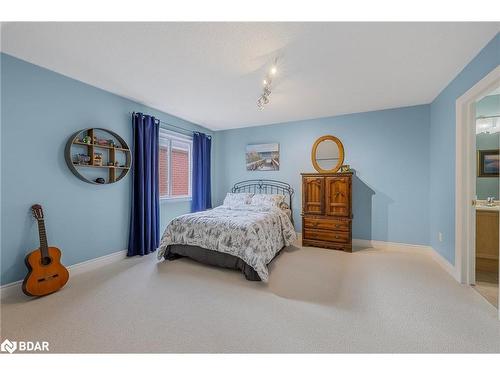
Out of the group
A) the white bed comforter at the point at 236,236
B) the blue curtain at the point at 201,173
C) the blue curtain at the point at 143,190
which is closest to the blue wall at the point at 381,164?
the white bed comforter at the point at 236,236

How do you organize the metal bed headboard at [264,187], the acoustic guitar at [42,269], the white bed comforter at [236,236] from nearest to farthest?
the acoustic guitar at [42,269] → the white bed comforter at [236,236] → the metal bed headboard at [264,187]

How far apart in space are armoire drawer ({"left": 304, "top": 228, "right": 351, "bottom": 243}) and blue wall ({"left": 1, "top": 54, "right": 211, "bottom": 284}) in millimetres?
3152

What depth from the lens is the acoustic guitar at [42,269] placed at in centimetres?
211

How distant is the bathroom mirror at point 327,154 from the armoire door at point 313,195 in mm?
453

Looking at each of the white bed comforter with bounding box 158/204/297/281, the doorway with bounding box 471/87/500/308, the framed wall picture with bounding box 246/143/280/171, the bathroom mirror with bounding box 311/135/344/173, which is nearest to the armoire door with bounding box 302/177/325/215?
the bathroom mirror with bounding box 311/135/344/173

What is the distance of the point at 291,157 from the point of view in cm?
448

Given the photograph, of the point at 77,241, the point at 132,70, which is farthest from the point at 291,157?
the point at 77,241

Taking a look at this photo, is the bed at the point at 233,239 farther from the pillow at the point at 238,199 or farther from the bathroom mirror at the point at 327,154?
the bathroom mirror at the point at 327,154

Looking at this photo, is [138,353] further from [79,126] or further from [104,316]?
[79,126]

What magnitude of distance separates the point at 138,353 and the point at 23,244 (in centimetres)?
194

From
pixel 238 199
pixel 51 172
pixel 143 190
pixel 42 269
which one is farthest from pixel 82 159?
pixel 238 199

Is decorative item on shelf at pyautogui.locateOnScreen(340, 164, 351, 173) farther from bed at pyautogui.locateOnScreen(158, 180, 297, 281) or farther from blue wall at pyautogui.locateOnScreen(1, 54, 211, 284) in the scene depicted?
blue wall at pyautogui.locateOnScreen(1, 54, 211, 284)
